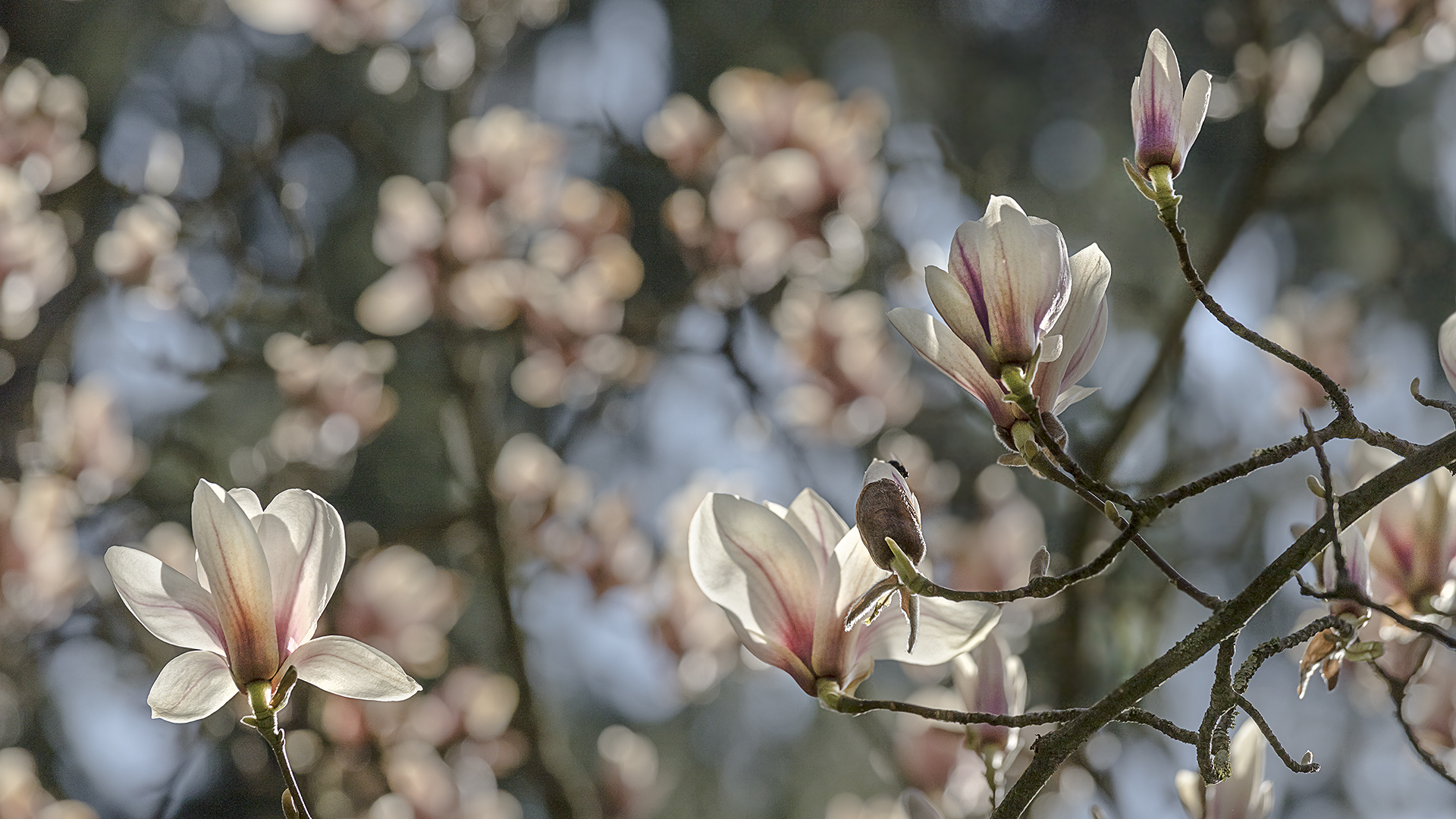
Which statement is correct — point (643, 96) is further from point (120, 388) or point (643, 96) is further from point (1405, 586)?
point (1405, 586)

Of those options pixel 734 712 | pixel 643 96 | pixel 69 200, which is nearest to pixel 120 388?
pixel 69 200

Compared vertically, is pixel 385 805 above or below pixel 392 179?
below

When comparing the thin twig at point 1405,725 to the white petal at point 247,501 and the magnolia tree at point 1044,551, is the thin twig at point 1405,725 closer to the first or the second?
the magnolia tree at point 1044,551

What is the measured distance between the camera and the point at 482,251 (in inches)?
82.7

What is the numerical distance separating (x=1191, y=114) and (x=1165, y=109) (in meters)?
0.01

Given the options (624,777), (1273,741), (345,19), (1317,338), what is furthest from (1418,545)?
(345,19)

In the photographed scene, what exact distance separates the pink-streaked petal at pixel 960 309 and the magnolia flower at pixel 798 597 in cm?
10

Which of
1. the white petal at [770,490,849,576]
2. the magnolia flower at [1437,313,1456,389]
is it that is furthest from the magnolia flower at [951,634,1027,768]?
the magnolia flower at [1437,313,1456,389]

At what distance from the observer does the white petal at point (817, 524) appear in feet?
1.59

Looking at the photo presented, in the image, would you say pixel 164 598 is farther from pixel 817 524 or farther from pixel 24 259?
pixel 24 259

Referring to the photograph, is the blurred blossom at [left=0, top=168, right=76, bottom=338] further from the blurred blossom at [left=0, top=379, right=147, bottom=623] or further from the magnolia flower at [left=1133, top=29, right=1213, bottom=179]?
the magnolia flower at [left=1133, top=29, right=1213, bottom=179]

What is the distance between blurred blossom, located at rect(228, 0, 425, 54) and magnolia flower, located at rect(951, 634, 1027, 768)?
1.91m

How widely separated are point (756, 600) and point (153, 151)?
1959 millimetres

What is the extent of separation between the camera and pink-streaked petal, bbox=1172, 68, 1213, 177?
0.45 meters
